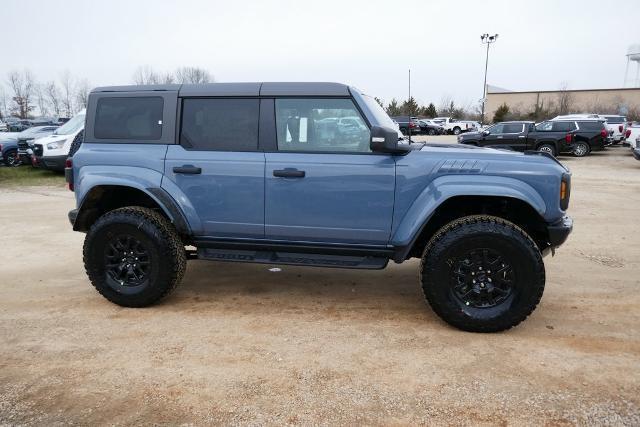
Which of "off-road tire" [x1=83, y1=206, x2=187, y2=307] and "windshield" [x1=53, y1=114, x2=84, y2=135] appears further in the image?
"windshield" [x1=53, y1=114, x2=84, y2=135]

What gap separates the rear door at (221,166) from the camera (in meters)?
3.84

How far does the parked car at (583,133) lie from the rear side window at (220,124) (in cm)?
1905

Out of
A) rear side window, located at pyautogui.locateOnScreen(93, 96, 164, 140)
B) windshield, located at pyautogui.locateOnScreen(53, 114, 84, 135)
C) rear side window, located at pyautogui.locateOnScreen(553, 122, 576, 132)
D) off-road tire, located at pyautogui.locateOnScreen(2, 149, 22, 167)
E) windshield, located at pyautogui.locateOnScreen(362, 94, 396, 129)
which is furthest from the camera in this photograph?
rear side window, located at pyautogui.locateOnScreen(553, 122, 576, 132)

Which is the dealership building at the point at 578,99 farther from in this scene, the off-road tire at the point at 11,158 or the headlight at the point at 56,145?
the off-road tire at the point at 11,158

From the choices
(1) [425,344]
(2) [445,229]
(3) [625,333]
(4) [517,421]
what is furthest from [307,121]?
(3) [625,333]

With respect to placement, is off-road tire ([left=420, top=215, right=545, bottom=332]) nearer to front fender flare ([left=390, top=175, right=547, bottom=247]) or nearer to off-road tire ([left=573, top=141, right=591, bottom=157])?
front fender flare ([left=390, top=175, right=547, bottom=247])

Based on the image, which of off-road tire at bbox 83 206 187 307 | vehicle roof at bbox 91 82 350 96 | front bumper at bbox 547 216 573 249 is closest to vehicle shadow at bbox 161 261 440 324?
off-road tire at bbox 83 206 187 307

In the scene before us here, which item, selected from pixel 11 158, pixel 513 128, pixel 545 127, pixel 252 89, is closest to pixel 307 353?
pixel 252 89

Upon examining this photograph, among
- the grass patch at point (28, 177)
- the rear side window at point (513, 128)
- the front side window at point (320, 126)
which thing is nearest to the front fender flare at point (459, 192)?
the front side window at point (320, 126)

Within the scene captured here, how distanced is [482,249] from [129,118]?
3163 mm

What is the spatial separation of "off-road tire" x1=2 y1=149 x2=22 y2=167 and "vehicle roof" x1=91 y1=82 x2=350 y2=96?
13720 millimetres

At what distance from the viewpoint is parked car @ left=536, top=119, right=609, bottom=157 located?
19.9 meters

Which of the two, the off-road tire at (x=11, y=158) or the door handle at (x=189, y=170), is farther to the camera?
the off-road tire at (x=11, y=158)

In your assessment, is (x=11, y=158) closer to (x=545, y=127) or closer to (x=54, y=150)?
(x=54, y=150)
